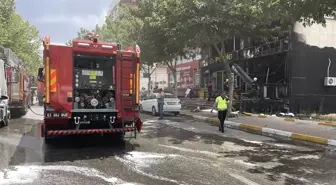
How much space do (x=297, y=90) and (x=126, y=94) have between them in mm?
15177

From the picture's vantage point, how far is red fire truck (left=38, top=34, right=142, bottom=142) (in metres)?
9.00

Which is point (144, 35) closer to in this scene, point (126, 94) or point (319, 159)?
point (126, 94)

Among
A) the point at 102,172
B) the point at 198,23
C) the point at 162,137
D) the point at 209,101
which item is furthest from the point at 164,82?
the point at 102,172

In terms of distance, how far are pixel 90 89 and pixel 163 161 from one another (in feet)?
10.2

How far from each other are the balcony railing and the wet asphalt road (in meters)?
12.1

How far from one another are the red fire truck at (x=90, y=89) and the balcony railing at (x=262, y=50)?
48.7 ft

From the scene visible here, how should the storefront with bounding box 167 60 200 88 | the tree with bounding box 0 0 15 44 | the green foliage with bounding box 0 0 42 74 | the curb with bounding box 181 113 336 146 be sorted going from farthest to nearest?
the storefront with bounding box 167 60 200 88, the green foliage with bounding box 0 0 42 74, the tree with bounding box 0 0 15 44, the curb with bounding box 181 113 336 146

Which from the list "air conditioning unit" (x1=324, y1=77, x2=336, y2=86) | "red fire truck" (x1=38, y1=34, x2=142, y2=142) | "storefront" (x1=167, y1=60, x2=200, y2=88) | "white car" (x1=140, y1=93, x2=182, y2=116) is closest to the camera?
"red fire truck" (x1=38, y1=34, x2=142, y2=142)

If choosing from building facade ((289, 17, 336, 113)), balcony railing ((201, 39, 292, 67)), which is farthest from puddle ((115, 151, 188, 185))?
balcony railing ((201, 39, 292, 67))

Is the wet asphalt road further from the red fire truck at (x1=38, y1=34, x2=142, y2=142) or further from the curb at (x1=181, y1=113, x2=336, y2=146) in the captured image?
the curb at (x1=181, y1=113, x2=336, y2=146)

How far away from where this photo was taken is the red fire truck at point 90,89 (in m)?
9.00

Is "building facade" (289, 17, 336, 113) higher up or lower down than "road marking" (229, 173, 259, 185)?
higher up

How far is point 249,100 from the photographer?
22.0 m

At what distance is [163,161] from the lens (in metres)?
7.95
